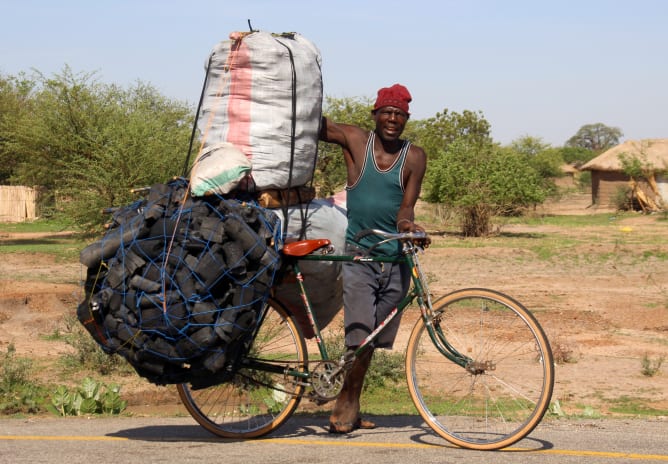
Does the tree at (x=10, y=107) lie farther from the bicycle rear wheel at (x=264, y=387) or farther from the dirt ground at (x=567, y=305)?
the bicycle rear wheel at (x=264, y=387)

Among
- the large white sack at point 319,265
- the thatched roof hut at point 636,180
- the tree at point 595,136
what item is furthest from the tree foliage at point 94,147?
the tree at point 595,136

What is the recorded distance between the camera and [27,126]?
A: 24.4m

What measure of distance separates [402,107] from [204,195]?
51.5 inches

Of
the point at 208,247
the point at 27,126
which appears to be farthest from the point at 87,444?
the point at 27,126

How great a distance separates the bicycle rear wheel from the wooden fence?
34.5 m

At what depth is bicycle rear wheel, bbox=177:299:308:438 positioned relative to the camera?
17.5 ft

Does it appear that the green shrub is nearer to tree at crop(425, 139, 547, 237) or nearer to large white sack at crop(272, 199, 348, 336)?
large white sack at crop(272, 199, 348, 336)

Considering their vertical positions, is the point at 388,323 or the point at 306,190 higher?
the point at 306,190

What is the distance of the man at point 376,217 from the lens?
547 centimetres

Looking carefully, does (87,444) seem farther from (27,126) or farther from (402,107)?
(27,126)

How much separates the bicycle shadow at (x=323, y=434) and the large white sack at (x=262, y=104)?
1433 millimetres

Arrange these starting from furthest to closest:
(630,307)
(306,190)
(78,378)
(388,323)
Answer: (630,307)
(78,378)
(306,190)
(388,323)

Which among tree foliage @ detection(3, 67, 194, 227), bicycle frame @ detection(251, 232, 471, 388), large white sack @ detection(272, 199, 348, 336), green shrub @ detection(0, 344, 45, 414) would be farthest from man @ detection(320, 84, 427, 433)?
tree foliage @ detection(3, 67, 194, 227)

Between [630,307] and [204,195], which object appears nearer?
[204,195]
